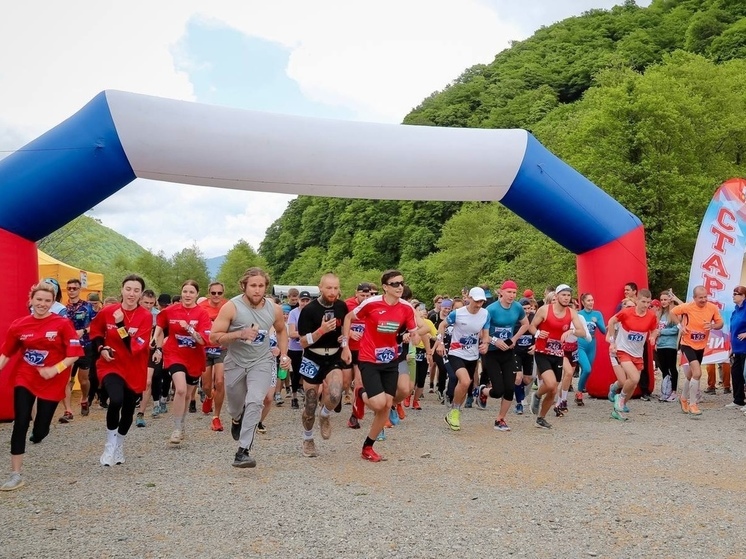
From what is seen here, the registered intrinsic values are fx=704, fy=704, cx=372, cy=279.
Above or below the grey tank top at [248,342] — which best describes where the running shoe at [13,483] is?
below

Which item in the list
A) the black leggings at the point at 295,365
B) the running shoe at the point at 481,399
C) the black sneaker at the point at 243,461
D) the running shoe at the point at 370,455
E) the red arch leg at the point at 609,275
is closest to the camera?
the black sneaker at the point at 243,461

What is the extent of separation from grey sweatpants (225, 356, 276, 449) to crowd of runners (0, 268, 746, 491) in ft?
0.04

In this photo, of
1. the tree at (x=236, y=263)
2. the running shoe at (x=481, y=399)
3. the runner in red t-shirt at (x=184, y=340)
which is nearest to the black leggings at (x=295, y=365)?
the running shoe at (x=481, y=399)

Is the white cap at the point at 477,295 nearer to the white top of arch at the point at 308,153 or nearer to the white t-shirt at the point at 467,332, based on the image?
the white t-shirt at the point at 467,332

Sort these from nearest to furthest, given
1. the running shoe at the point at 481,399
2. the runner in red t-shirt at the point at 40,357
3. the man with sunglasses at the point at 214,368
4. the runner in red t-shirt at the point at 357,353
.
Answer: the runner in red t-shirt at the point at 40,357, the runner in red t-shirt at the point at 357,353, the man with sunglasses at the point at 214,368, the running shoe at the point at 481,399

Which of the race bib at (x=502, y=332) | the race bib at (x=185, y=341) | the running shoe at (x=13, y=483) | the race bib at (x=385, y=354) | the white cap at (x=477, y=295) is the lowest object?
the running shoe at (x=13, y=483)

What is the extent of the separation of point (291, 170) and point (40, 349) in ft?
15.8

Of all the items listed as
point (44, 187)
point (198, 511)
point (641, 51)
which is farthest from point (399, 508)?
point (641, 51)

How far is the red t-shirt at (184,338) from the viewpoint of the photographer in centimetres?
801

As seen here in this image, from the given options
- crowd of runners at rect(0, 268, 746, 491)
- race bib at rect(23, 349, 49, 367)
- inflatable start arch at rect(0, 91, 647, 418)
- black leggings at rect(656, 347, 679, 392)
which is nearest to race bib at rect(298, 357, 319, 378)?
crowd of runners at rect(0, 268, 746, 491)

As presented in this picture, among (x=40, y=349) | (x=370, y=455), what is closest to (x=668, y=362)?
(x=370, y=455)

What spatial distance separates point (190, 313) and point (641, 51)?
64.6 metres

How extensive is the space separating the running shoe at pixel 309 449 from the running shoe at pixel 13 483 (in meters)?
2.57

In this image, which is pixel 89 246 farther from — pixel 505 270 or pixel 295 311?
pixel 295 311
